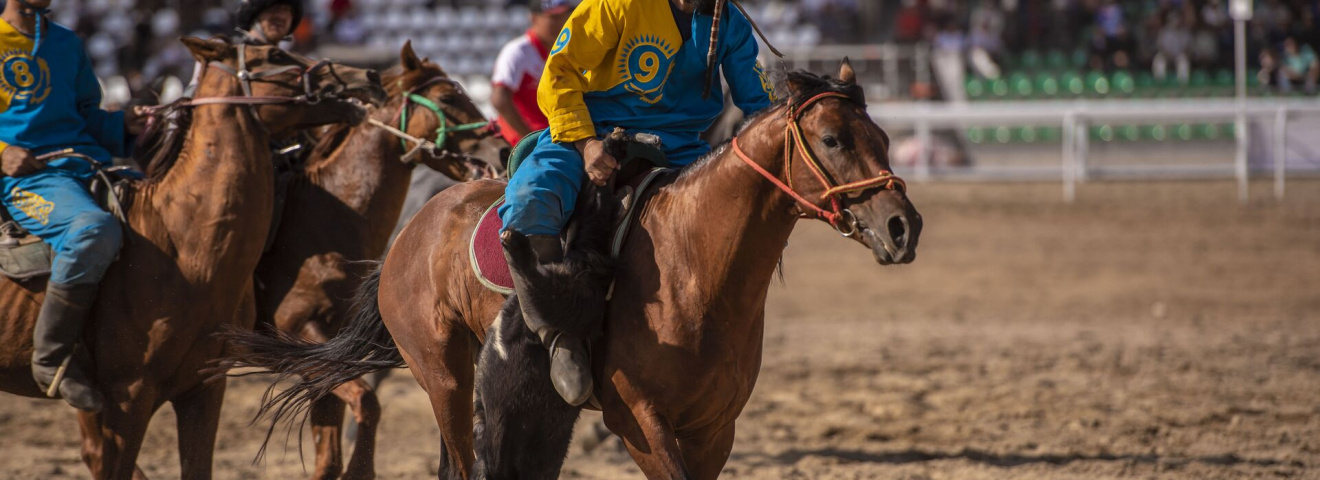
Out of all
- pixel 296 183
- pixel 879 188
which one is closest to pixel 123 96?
pixel 296 183

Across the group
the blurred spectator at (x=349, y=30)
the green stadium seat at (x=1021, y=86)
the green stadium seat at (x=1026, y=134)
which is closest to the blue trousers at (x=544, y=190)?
the green stadium seat at (x=1026, y=134)

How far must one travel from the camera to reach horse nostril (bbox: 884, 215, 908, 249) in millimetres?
2893

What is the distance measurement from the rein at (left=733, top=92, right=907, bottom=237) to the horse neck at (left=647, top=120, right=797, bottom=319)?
51 mm

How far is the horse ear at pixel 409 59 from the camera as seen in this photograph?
522 centimetres

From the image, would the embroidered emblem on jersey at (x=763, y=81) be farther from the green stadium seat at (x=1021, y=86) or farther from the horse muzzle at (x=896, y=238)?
the green stadium seat at (x=1021, y=86)

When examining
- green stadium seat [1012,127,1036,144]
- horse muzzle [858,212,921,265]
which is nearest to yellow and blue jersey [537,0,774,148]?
horse muzzle [858,212,921,265]

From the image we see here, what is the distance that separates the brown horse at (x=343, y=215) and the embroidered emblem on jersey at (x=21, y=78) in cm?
104

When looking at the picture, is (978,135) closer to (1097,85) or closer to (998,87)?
(998,87)

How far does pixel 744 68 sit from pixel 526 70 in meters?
2.34

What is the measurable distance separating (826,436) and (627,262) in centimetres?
310

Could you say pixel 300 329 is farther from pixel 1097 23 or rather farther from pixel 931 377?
pixel 1097 23

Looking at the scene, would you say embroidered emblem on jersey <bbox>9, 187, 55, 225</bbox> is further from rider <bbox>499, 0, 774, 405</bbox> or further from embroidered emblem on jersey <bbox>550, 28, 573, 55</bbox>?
embroidered emblem on jersey <bbox>550, 28, 573, 55</bbox>

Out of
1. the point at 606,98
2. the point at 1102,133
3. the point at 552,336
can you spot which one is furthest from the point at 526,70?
the point at 1102,133

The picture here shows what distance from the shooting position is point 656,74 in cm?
354
